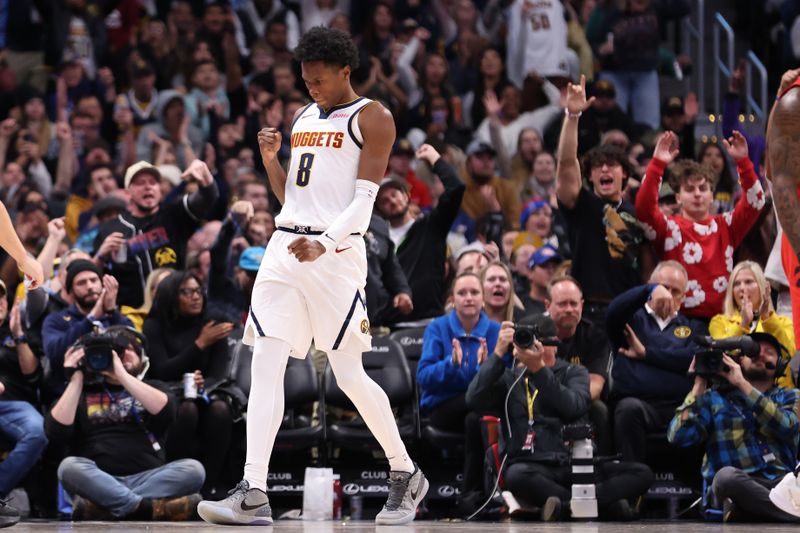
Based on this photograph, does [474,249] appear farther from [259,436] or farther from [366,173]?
[259,436]

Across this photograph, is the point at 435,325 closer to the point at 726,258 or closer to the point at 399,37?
the point at 726,258

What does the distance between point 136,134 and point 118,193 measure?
3046 mm

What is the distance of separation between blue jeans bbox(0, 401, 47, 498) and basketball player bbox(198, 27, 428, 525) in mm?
2879

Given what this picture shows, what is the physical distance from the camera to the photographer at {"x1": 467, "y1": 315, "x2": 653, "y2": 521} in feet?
30.4

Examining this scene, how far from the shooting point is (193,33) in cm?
1711

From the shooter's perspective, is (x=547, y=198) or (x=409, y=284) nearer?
(x=409, y=284)

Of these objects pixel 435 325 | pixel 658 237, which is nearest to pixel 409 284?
pixel 435 325

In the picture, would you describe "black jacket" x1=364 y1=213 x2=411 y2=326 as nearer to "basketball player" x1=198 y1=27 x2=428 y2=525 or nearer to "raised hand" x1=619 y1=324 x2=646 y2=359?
"raised hand" x1=619 y1=324 x2=646 y2=359

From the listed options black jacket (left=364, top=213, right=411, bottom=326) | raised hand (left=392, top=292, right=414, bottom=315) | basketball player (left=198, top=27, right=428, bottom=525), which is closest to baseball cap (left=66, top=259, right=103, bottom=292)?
black jacket (left=364, top=213, right=411, bottom=326)

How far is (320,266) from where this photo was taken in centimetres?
727

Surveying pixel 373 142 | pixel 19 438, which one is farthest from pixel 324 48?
pixel 19 438

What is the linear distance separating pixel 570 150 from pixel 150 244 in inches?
140

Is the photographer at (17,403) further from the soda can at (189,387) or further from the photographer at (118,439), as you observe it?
the soda can at (189,387)

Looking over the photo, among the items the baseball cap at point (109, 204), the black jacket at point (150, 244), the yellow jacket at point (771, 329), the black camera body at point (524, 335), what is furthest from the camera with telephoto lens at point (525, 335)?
the baseball cap at point (109, 204)
